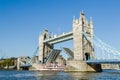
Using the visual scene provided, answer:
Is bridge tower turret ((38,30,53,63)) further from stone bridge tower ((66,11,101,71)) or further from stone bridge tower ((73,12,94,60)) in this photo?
stone bridge tower ((73,12,94,60))

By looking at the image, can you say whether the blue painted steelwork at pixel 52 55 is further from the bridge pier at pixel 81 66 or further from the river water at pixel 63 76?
the river water at pixel 63 76

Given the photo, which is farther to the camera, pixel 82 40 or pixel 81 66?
pixel 82 40

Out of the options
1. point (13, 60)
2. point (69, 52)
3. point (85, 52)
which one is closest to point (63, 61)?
point (69, 52)

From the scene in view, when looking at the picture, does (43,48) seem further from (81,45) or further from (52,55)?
(81,45)

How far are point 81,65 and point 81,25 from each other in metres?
15.2

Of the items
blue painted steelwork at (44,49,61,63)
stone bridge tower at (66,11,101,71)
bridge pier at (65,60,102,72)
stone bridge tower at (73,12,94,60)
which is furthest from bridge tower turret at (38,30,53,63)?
bridge pier at (65,60,102,72)

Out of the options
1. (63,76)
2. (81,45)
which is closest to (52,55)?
(81,45)

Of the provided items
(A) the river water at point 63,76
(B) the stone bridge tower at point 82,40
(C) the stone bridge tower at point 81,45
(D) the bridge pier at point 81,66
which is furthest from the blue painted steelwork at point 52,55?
(A) the river water at point 63,76

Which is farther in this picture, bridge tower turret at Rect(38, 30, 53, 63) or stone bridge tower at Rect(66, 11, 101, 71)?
bridge tower turret at Rect(38, 30, 53, 63)

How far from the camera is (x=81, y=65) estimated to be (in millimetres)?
85125

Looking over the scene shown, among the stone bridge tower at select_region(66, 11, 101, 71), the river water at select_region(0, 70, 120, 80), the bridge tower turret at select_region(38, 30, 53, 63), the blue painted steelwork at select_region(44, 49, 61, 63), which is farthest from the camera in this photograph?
the bridge tower turret at select_region(38, 30, 53, 63)

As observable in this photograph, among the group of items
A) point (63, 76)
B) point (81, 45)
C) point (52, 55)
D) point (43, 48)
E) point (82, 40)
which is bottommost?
point (63, 76)

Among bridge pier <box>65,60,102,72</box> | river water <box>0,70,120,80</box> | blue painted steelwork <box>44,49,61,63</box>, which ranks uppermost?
blue painted steelwork <box>44,49,61,63</box>

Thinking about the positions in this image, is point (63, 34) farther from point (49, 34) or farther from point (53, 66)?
point (49, 34)
